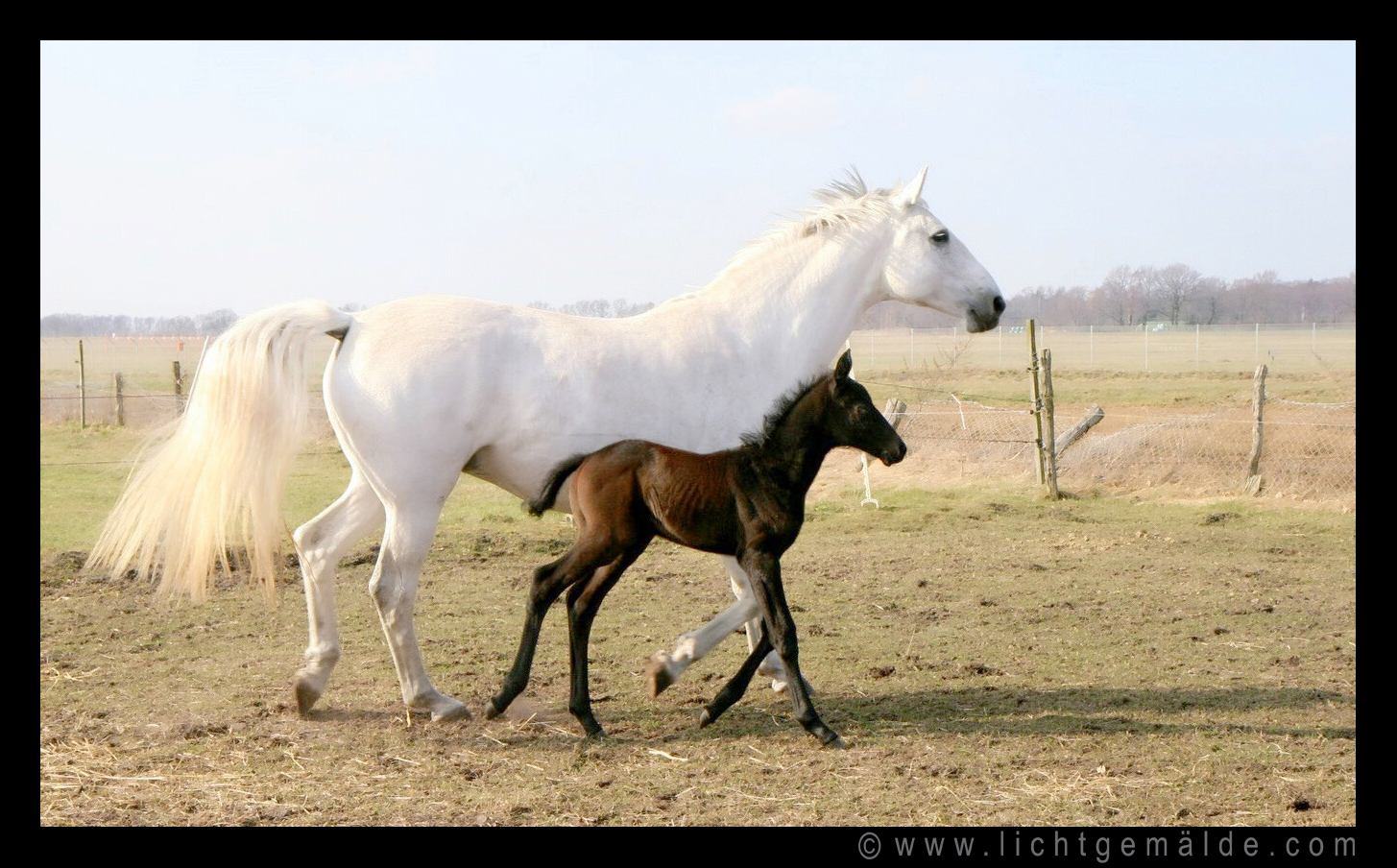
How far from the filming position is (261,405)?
16.1 ft

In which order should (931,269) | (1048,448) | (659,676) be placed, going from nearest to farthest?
(659,676)
(931,269)
(1048,448)

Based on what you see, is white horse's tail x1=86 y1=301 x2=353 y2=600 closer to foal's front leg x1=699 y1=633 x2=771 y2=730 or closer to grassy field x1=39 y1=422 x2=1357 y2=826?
grassy field x1=39 y1=422 x2=1357 y2=826

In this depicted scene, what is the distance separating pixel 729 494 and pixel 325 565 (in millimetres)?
1797

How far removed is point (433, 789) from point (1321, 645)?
472 cm

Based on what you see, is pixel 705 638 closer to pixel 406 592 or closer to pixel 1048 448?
pixel 406 592

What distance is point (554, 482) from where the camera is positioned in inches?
187

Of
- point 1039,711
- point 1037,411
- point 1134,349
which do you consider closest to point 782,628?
point 1039,711

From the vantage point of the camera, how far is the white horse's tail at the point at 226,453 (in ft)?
16.0

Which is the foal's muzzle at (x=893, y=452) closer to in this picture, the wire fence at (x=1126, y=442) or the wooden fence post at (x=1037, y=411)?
the wire fence at (x=1126, y=442)

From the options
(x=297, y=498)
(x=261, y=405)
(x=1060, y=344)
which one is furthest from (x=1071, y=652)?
(x=1060, y=344)

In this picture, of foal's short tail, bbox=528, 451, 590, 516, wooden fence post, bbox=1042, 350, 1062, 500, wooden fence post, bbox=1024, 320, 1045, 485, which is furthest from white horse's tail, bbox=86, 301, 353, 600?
wooden fence post, bbox=1024, 320, 1045, 485

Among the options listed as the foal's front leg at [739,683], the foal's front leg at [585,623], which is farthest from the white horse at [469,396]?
the foal's front leg at [585,623]

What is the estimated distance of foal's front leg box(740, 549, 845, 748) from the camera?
441cm

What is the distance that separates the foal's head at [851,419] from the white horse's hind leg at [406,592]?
5.32ft
